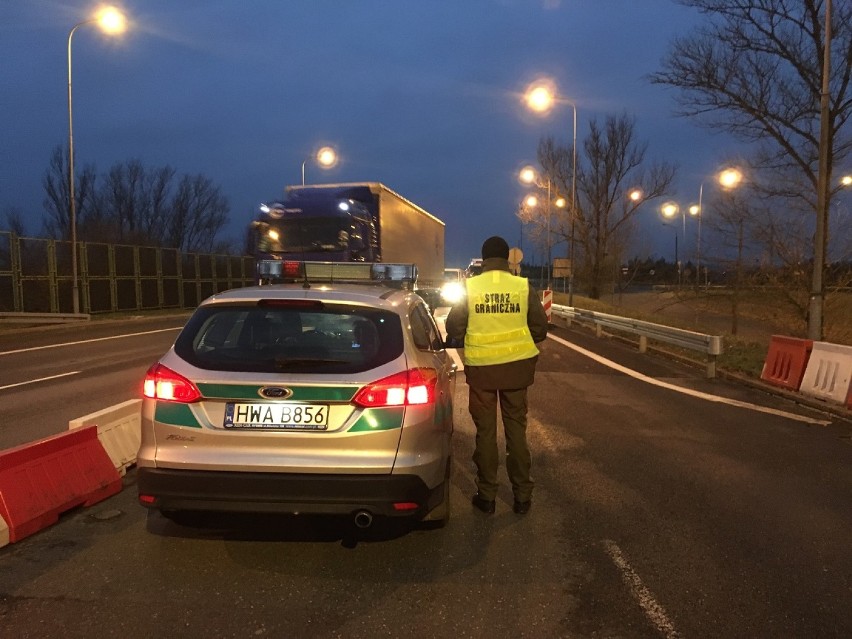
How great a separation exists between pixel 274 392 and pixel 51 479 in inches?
80.5

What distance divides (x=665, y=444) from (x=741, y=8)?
42.2 ft

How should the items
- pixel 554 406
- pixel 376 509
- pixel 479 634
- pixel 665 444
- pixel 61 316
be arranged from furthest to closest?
pixel 61 316, pixel 554 406, pixel 665 444, pixel 376 509, pixel 479 634

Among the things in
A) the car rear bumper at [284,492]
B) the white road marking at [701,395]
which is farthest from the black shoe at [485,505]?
the white road marking at [701,395]

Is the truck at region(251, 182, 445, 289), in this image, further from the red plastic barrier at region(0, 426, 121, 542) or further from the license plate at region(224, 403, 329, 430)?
the license plate at region(224, 403, 329, 430)

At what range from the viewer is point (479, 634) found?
3424 mm

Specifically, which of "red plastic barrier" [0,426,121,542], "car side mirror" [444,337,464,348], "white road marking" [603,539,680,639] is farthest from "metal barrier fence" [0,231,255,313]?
"white road marking" [603,539,680,639]

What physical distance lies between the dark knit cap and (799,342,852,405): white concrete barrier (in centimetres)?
647

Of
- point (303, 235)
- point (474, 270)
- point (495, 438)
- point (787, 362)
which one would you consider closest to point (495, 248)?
point (495, 438)

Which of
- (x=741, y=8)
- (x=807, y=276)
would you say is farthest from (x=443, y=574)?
(x=807, y=276)

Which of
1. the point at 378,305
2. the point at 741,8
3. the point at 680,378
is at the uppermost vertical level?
the point at 741,8

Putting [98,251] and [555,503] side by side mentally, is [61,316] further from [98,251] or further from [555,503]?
[555,503]

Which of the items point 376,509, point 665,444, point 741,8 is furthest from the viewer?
point 741,8

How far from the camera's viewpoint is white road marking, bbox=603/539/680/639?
11.5ft

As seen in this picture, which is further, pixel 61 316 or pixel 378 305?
pixel 61 316
